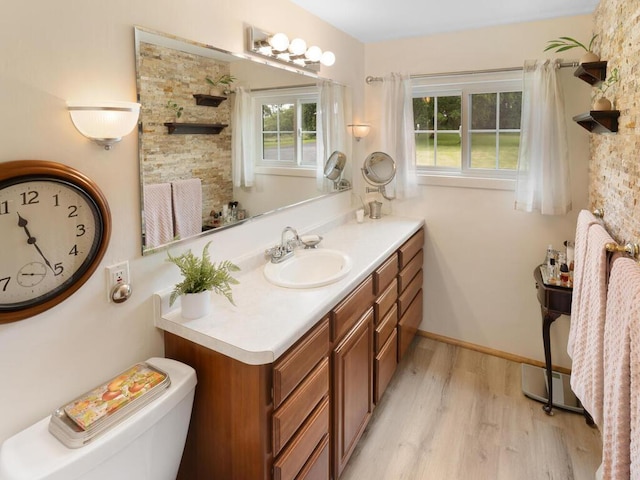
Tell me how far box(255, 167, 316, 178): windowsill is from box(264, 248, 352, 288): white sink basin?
0.44 meters

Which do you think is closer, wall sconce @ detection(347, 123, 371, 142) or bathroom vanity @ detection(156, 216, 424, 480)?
bathroom vanity @ detection(156, 216, 424, 480)

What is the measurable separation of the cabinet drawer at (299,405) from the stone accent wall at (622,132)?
48.0 inches

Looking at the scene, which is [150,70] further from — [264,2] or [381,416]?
[381,416]

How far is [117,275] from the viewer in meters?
1.36

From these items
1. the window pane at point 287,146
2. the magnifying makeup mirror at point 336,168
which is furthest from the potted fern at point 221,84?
the magnifying makeup mirror at point 336,168

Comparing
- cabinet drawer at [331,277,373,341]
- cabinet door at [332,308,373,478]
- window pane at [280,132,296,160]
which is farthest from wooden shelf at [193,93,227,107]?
cabinet door at [332,308,373,478]

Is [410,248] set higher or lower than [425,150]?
lower

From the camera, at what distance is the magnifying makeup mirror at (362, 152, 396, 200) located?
2971 mm

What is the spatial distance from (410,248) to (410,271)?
160 mm

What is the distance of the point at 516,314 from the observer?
2887 mm

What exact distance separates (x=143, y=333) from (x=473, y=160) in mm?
2431

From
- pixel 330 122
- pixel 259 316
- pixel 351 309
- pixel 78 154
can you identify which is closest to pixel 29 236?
pixel 78 154

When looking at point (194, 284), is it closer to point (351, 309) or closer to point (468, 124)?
point (351, 309)

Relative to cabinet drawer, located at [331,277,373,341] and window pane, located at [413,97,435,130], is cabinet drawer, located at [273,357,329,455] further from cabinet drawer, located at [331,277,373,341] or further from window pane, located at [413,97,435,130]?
window pane, located at [413,97,435,130]
